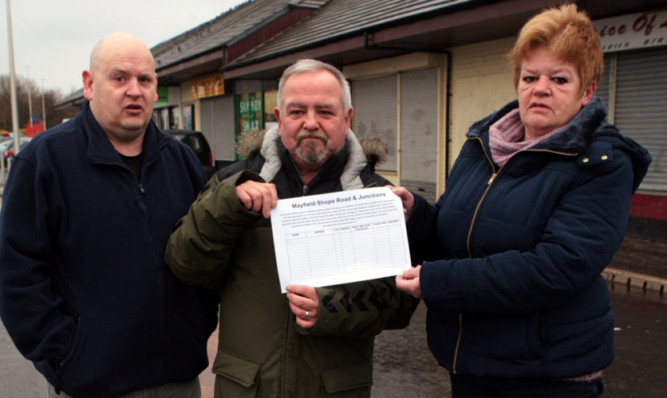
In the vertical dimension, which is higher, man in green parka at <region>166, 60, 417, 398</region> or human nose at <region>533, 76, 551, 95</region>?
human nose at <region>533, 76, 551, 95</region>

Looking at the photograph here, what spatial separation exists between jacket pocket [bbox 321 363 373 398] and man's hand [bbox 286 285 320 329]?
237mm

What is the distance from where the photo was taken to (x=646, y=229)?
27.6 feet

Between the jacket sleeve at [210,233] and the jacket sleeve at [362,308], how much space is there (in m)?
0.38

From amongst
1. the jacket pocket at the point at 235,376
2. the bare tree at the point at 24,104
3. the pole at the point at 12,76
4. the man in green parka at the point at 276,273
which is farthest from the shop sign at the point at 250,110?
the bare tree at the point at 24,104

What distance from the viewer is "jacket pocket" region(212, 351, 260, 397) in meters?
2.03

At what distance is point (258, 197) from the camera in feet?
6.30

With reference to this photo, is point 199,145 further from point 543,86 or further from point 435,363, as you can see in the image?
point 543,86

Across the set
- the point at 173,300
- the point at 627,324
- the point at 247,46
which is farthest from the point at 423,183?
the point at 173,300

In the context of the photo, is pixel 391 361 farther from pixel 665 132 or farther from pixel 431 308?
pixel 665 132

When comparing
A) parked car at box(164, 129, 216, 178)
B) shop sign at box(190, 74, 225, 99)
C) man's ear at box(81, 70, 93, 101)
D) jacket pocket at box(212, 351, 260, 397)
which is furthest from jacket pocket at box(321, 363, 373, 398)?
shop sign at box(190, 74, 225, 99)

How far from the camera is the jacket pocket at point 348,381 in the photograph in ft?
6.70

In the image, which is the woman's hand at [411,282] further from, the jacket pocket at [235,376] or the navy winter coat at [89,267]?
the navy winter coat at [89,267]

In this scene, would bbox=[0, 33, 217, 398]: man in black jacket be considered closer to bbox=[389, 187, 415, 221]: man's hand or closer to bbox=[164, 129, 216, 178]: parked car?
bbox=[389, 187, 415, 221]: man's hand

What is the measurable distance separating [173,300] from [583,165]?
160cm
